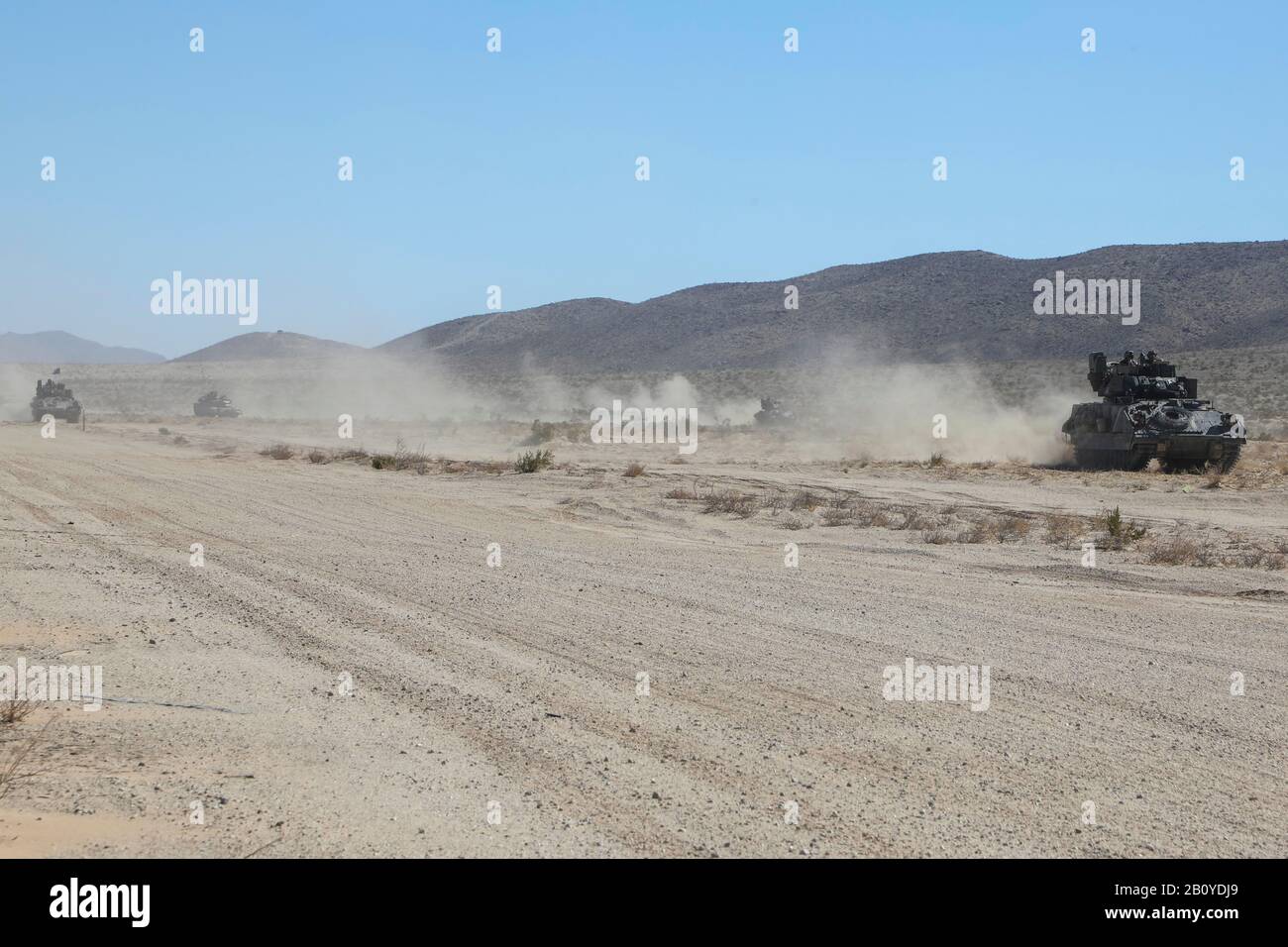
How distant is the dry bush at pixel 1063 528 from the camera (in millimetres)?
16844

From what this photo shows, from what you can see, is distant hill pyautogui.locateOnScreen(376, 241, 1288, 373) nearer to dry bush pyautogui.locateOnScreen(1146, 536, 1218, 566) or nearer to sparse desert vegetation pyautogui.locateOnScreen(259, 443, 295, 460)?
sparse desert vegetation pyautogui.locateOnScreen(259, 443, 295, 460)

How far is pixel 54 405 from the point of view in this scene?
6188cm

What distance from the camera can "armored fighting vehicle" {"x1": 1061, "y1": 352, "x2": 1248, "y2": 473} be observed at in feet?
97.6

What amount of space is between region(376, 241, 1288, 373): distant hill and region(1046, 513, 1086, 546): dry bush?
244 feet

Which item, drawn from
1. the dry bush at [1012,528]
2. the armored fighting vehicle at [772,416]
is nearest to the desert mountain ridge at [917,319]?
the armored fighting vehicle at [772,416]

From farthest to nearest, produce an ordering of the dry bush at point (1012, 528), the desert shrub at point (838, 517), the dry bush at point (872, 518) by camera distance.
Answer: the desert shrub at point (838, 517), the dry bush at point (872, 518), the dry bush at point (1012, 528)

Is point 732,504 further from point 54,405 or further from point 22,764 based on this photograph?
point 54,405

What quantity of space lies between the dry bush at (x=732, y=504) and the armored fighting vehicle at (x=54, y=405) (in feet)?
161

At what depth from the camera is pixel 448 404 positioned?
88250 millimetres

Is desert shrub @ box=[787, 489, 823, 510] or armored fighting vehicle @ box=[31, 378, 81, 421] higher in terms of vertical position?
armored fighting vehicle @ box=[31, 378, 81, 421]

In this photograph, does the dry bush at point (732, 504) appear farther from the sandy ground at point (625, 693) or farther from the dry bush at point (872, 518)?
the sandy ground at point (625, 693)

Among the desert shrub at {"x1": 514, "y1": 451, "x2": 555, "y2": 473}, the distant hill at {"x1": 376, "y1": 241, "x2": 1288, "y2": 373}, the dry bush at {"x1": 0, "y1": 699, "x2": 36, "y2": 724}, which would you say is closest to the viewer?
the dry bush at {"x1": 0, "y1": 699, "x2": 36, "y2": 724}

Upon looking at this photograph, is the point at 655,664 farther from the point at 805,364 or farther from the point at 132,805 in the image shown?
the point at 805,364

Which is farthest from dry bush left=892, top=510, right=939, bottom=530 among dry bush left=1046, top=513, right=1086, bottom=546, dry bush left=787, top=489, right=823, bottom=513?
dry bush left=787, top=489, right=823, bottom=513
